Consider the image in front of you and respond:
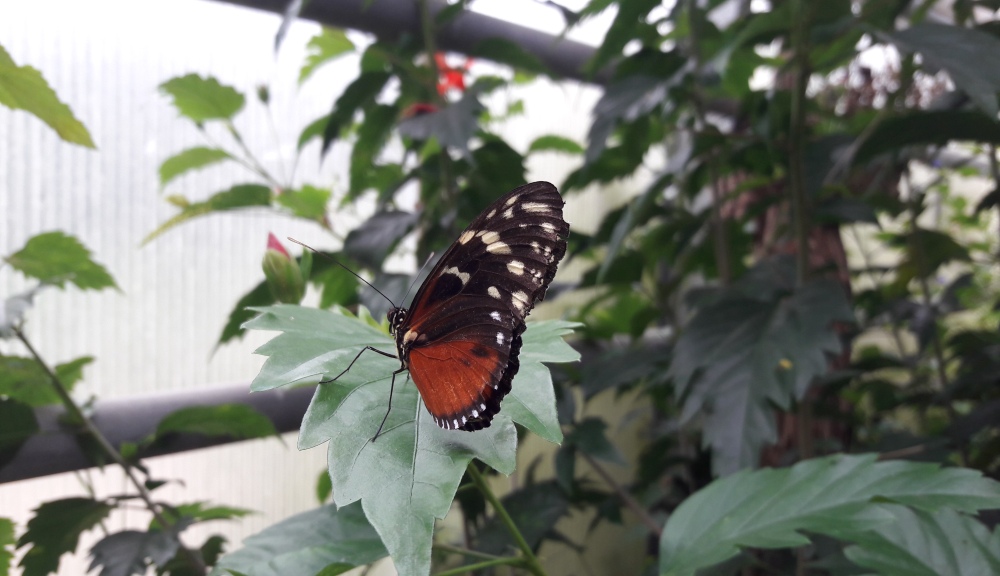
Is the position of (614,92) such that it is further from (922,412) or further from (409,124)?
(922,412)

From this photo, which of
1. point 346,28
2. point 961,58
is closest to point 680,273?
point 961,58

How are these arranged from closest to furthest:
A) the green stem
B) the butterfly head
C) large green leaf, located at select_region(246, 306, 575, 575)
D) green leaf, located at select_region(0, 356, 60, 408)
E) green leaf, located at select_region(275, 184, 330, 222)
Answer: large green leaf, located at select_region(246, 306, 575, 575), the butterfly head, green leaf, located at select_region(0, 356, 60, 408), the green stem, green leaf, located at select_region(275, 184, 330, 222)

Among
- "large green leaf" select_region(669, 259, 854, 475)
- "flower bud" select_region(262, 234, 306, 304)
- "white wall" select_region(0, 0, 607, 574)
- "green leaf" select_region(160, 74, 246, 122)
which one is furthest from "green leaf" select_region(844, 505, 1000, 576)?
"green leaf" select_region(160, 74, 246, 122)

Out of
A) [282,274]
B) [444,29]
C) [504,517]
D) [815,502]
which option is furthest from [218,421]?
[444,29]

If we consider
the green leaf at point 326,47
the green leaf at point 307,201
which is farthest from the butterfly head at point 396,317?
the green leaf at point 326,47

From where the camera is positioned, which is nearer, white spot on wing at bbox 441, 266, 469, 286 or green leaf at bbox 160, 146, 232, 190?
white spot on wing at bbox 441, 266, 469, 286

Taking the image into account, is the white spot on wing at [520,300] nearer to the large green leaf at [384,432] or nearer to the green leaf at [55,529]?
the large green leaf at [384,432]

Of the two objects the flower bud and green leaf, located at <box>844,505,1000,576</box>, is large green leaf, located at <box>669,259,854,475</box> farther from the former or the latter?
the flower bud
